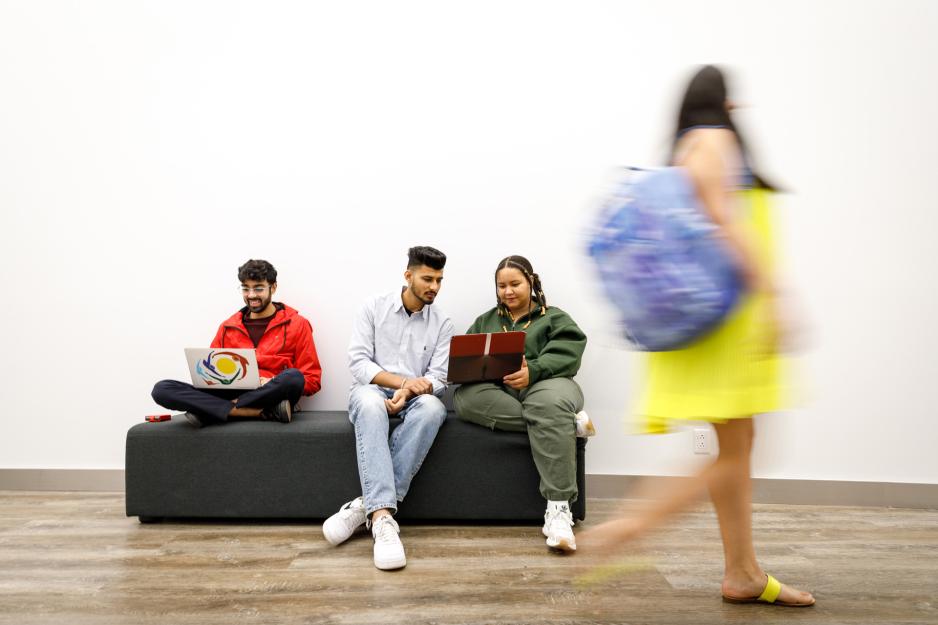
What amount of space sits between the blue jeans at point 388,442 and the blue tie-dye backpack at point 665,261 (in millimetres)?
1165

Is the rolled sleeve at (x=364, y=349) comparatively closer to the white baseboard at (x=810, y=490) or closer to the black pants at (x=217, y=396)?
the black pants at (x=217, y=396)

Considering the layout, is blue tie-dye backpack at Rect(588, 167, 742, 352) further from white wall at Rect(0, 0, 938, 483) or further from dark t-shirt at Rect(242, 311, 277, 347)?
dark t-shirt at Rect(242, 311, 277, 347)

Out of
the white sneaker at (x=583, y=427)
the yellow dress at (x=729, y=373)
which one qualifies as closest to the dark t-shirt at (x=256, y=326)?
the white sneaker at (x=583, y=427)

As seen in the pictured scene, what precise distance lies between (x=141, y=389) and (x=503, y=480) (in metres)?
1.74

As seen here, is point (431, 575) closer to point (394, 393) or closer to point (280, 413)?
point (394, 393)

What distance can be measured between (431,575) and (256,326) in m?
1.39

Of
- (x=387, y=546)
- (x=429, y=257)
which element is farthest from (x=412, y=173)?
(x=387, y=546)

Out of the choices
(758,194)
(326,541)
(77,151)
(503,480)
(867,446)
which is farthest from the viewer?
(77,151)

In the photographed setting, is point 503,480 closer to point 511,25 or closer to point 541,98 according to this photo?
point 541,98

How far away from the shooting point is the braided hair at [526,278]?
2594 mm

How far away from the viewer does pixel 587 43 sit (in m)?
2.87

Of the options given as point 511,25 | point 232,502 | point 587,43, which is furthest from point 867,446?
point 232,502

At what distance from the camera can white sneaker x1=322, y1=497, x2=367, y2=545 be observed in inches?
85.0

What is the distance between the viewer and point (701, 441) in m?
2.84
